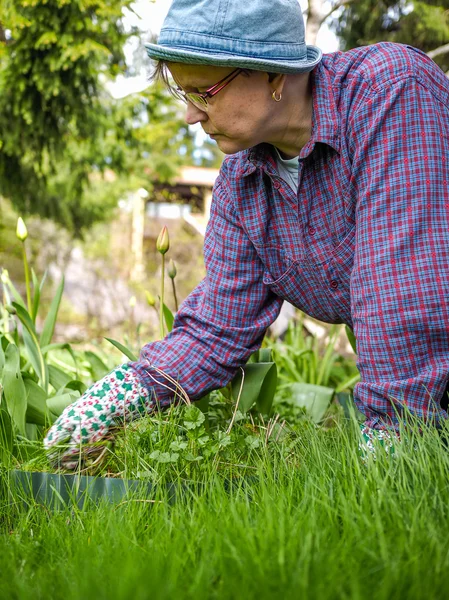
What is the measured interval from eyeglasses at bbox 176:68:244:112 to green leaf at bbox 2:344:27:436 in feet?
3.07

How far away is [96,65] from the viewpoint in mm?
4863

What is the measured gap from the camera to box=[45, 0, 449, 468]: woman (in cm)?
150

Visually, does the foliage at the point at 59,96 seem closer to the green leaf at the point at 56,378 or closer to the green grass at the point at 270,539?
the green leaf at the point at 56,378

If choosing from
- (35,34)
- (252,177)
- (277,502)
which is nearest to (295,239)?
(252,177)

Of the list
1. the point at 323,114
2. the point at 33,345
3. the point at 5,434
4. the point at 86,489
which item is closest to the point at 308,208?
the point at 323,114

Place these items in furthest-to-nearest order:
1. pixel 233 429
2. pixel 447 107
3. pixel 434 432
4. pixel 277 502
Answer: pixel 233 429 < pixel 447 107 < pixel 434 432 < pixel 277 502

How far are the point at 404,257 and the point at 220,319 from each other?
67cm

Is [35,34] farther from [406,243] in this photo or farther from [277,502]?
[277,502]

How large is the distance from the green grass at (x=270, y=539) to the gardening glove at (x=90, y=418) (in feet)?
0.66

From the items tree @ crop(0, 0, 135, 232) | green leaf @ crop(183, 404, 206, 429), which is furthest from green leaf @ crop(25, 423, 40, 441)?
tree @ crop(0, 0, 135, 232)

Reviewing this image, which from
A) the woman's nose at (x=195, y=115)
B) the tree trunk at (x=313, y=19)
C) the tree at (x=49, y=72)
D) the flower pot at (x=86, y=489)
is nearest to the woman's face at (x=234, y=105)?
the woman's nose at (x=195, y=115)

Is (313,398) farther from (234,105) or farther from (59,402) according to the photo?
(234,105)

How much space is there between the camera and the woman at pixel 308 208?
1.50 meters

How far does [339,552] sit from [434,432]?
50 centimetres
